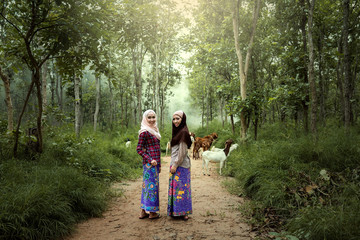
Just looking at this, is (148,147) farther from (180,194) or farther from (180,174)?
(180,194)

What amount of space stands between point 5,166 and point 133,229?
2951 millimetres

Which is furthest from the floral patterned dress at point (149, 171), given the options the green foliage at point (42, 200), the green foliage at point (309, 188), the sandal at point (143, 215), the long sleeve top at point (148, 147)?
the green foliage at point (309, 188)

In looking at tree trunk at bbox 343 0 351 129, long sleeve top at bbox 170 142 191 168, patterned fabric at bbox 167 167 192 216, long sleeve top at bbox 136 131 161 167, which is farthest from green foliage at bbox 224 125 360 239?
long sleeve top at bbox 136 131 161 167

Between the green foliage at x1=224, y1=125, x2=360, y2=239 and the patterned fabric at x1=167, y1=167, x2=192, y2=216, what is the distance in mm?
1201

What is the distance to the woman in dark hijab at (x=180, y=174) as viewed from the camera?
4.09 meters

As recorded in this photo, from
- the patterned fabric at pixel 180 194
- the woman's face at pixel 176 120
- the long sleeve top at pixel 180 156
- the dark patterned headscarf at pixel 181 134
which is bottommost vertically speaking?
the patterned fabric at pixel 180 194

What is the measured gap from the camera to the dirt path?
351 cm

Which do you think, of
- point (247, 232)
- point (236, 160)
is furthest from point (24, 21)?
point (236, 160)

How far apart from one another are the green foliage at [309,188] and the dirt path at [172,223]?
1.53ft

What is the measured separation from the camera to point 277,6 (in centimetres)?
961

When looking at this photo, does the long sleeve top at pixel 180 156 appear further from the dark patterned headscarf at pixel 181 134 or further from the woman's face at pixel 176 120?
the woman's face at pixel 176 120

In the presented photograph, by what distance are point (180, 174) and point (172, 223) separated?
2.75 ft

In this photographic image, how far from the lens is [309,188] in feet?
13.4

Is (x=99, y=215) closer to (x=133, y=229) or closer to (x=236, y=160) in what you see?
(x=133, y=229)
